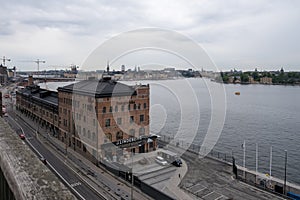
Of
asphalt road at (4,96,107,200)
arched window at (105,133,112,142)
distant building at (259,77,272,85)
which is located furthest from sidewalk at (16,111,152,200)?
distant building at (259,77,272,85)

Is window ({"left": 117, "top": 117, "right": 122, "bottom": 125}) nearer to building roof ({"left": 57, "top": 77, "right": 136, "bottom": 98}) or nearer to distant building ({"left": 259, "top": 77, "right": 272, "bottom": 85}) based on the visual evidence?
building roof ({"left": 57, "top": 77, "right": 136, "bottom": 98})

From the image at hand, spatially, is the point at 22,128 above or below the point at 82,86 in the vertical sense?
below

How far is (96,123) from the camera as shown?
2102cm

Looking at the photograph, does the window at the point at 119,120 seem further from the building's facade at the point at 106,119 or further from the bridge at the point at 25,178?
the bridge at the point at 25,178

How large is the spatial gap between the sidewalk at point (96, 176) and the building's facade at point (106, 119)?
758 millimetres

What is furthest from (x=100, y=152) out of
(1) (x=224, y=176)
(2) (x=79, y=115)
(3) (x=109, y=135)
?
(1) (x=224, y=176)

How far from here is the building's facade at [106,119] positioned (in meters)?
21.1

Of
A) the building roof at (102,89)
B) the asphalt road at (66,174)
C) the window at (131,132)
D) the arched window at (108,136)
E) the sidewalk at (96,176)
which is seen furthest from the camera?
the window at (131,132)

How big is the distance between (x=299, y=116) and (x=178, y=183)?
3673 centimetres

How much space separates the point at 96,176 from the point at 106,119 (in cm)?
479

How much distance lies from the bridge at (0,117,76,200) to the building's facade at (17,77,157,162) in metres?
18.6

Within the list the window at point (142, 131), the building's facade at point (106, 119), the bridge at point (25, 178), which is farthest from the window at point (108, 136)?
the bridge at point (25, 178)

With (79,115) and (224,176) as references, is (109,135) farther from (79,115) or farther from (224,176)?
(224,176)

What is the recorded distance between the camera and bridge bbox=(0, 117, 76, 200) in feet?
5.21
